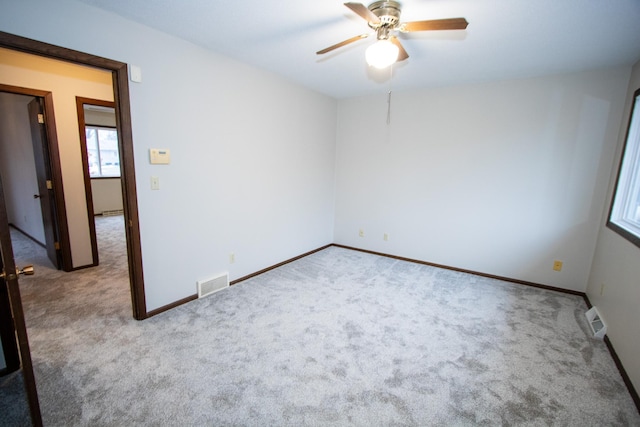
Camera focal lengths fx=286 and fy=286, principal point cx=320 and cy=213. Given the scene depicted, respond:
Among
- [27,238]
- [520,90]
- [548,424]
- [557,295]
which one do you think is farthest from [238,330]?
[27,238]

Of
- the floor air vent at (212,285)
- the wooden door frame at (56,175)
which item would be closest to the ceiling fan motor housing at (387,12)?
the floor air vent at (212,285)

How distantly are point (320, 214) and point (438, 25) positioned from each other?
3.17 metres

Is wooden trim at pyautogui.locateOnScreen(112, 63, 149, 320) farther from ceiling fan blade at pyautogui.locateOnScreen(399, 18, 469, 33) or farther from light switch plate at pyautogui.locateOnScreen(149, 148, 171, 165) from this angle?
ceiling fan blade at pyautogui.locateOnScreen(399, 18, 469, 33)

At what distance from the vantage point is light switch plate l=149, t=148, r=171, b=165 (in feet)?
7.64

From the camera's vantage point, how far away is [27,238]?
4.59 m

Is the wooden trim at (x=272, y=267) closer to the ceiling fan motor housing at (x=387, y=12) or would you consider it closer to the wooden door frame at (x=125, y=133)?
the wooden door frame at (x=125, y=133)

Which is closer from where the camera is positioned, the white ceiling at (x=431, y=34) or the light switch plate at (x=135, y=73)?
the white ceiling at (x=431, y=34)

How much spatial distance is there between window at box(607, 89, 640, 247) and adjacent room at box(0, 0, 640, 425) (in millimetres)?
72

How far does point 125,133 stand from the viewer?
7.06ft

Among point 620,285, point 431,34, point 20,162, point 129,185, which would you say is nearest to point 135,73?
point 129,185

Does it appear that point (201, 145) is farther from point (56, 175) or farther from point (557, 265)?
point (557, 265)

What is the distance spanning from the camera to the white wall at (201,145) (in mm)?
2025

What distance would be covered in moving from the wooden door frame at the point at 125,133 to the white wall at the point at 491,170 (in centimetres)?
299

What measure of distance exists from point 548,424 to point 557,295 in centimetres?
208
